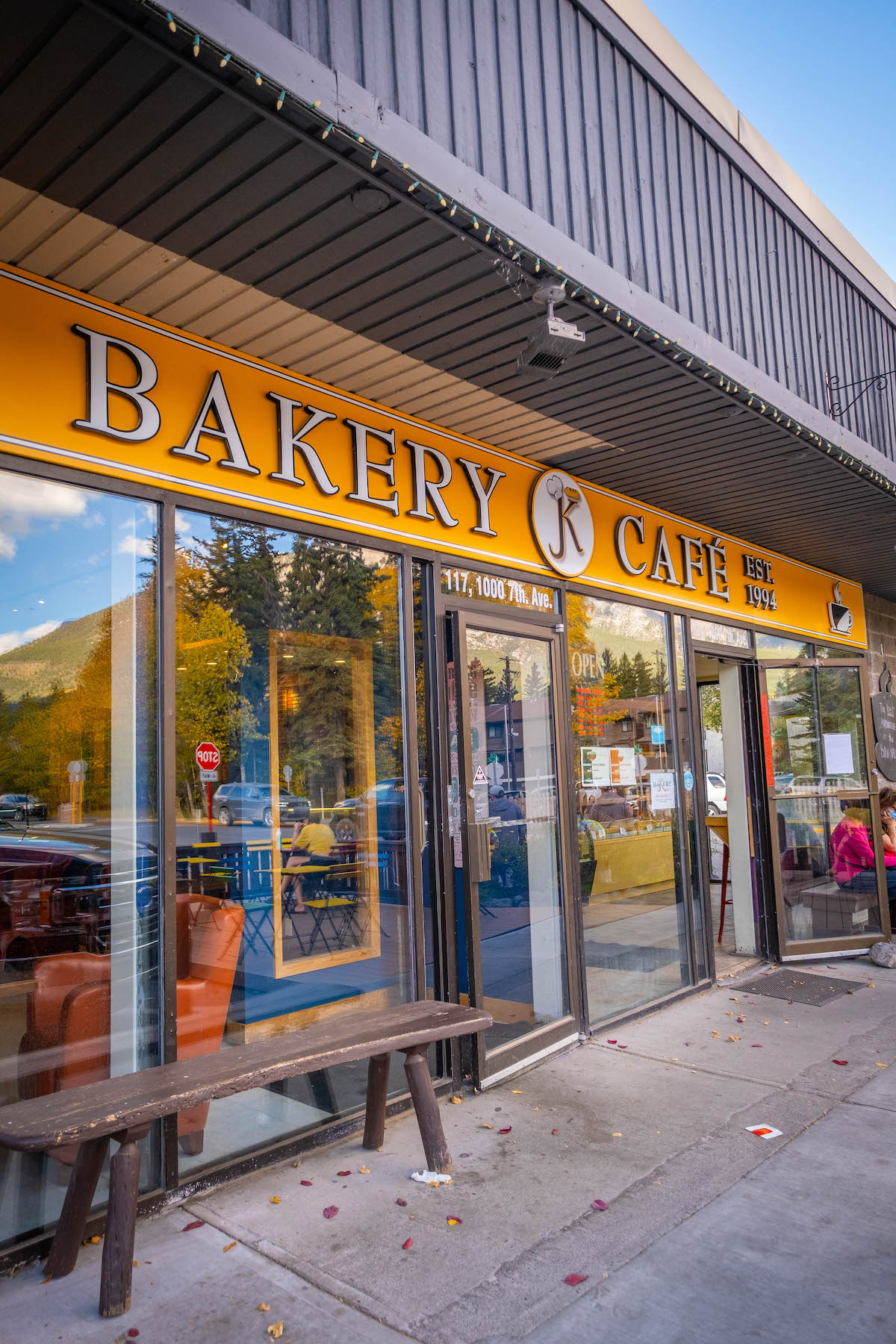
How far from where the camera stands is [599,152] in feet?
13.6

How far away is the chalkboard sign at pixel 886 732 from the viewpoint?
9.64 m

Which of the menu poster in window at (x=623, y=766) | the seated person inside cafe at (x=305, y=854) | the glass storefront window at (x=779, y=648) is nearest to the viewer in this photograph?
the seated person inside cafe at (x=305, y=854)

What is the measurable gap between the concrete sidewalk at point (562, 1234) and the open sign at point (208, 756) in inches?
69.7

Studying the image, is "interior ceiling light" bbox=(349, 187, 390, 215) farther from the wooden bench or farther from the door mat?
the door mat

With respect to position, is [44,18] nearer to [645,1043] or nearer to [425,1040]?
[425,1040]

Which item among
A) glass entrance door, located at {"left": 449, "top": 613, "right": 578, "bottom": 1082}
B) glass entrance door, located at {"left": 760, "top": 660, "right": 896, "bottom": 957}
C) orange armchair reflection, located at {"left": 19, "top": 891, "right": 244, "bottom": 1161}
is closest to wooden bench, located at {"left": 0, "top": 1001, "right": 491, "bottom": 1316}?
orange armchair reflection, located at {"left": 19, "top": 891, "right": 244, "bottom": 1161}

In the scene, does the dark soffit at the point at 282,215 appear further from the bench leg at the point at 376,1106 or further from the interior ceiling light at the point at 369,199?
the bench leg at the point at 376,1106

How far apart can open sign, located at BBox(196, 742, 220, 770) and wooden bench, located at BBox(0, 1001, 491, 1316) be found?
143 centimetres

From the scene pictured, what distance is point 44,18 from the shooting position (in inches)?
85.4

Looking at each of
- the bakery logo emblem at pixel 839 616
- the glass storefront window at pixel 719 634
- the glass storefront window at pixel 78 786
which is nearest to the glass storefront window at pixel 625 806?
the glass storefront window at pixel 719 634

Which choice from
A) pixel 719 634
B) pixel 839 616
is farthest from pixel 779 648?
pixel 839 616

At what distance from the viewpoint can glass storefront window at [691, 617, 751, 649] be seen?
698 centimetres

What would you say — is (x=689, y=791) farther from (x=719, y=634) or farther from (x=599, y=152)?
(x=599, y=152)

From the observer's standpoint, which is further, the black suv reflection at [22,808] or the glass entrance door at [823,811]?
the glass entrance door at [823,811]
